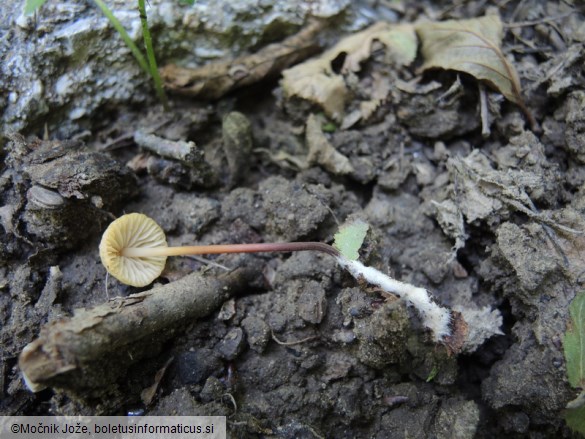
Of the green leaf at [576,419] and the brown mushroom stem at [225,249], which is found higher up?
the brown mushroom stem at [225,249]

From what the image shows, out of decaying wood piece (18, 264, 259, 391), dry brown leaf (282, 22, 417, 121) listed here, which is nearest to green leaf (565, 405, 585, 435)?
decaying wood piece (18, 264, 259, 391)

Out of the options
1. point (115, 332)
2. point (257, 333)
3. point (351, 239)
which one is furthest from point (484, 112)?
point (115, 332)

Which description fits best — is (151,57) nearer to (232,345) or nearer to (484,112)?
(232,345)

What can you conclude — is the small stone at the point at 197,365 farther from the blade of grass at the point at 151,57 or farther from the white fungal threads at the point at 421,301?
the blade of grass at the point at 151,57

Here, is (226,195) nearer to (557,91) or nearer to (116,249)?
(116,249)

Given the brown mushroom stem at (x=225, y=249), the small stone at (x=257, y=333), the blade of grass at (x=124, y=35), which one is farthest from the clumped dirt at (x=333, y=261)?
the blade of grass at (x=124, y=35)

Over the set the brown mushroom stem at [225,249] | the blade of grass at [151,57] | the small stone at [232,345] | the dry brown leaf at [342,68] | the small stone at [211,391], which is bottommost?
the small stone at [211,391]

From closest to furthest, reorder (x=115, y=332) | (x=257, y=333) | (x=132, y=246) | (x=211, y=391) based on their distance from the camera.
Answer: (x=115, y=332) < (x=211, y=391) < (x=257, y=333) < (x=132, y=246)
